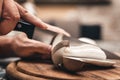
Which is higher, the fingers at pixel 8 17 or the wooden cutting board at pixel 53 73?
the fingers at pixel 8 17

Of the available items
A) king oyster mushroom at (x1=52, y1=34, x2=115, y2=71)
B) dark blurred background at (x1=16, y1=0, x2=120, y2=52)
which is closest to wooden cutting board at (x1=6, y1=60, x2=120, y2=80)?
king oyster mushroom at (x1=52, y1=34, x2=115, y2=71)

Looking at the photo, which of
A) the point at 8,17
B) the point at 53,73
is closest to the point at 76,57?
the point at 53,73

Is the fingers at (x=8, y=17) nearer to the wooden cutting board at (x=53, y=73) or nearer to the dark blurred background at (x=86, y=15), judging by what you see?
the wooden cutting board at (x=53, y=73)

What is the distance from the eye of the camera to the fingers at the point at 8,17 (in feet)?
2.13

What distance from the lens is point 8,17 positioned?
0.65m

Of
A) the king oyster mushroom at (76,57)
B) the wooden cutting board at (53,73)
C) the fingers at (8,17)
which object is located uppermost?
the fingers at (8,17)

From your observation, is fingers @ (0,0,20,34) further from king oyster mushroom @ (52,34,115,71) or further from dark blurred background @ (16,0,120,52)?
dark blurred background @ (16,0,120,52)

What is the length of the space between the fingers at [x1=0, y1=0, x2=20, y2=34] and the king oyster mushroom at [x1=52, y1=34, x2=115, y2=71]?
12 cm

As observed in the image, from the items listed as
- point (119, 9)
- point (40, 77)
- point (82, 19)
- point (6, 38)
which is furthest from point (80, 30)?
point (40, 77)

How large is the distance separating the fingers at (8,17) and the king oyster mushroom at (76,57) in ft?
0.38

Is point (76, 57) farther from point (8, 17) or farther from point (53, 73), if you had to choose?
point (8, 17)

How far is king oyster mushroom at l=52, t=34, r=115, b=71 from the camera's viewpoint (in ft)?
2.10

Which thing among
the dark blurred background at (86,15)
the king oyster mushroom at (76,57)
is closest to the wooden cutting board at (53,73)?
the king oyster mushroom at (76,57)

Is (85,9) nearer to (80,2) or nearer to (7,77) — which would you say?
(80,2)
